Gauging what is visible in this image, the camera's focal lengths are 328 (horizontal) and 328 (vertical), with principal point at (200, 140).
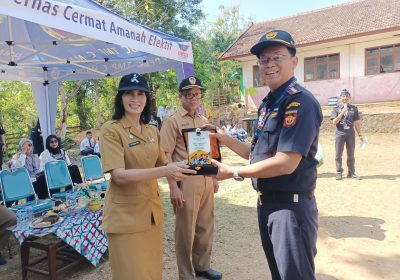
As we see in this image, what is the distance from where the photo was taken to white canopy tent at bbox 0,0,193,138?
326cm

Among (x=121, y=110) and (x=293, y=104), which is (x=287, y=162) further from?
(x=121, y=110)

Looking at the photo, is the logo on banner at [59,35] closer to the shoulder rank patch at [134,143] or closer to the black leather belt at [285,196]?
the shoulder rank patch at [134,143]

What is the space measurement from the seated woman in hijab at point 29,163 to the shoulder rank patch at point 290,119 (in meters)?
5.23

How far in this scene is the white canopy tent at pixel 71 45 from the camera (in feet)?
10.7

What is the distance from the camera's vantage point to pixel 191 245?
10.6ft

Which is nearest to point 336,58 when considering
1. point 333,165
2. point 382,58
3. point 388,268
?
point 382,58

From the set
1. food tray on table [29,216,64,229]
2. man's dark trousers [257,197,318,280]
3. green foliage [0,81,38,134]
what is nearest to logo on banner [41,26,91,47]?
food tray on table [29,216,64,229]

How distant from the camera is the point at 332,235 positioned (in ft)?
14.7

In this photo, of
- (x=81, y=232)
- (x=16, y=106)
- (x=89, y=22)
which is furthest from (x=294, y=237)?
(x=16, y=106)

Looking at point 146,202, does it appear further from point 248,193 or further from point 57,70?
point 57,70

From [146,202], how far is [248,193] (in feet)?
15.4

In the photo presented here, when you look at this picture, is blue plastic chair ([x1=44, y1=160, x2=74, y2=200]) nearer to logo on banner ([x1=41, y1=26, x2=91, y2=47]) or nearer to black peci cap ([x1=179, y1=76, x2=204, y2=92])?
logo on banner ([x1=41, y1=26, x2=91, y2=47])

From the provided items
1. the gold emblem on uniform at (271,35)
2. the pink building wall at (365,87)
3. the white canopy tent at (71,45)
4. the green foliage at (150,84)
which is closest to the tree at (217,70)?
the green foliage at (150,84)

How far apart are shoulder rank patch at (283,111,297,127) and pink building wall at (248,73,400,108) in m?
16.1
